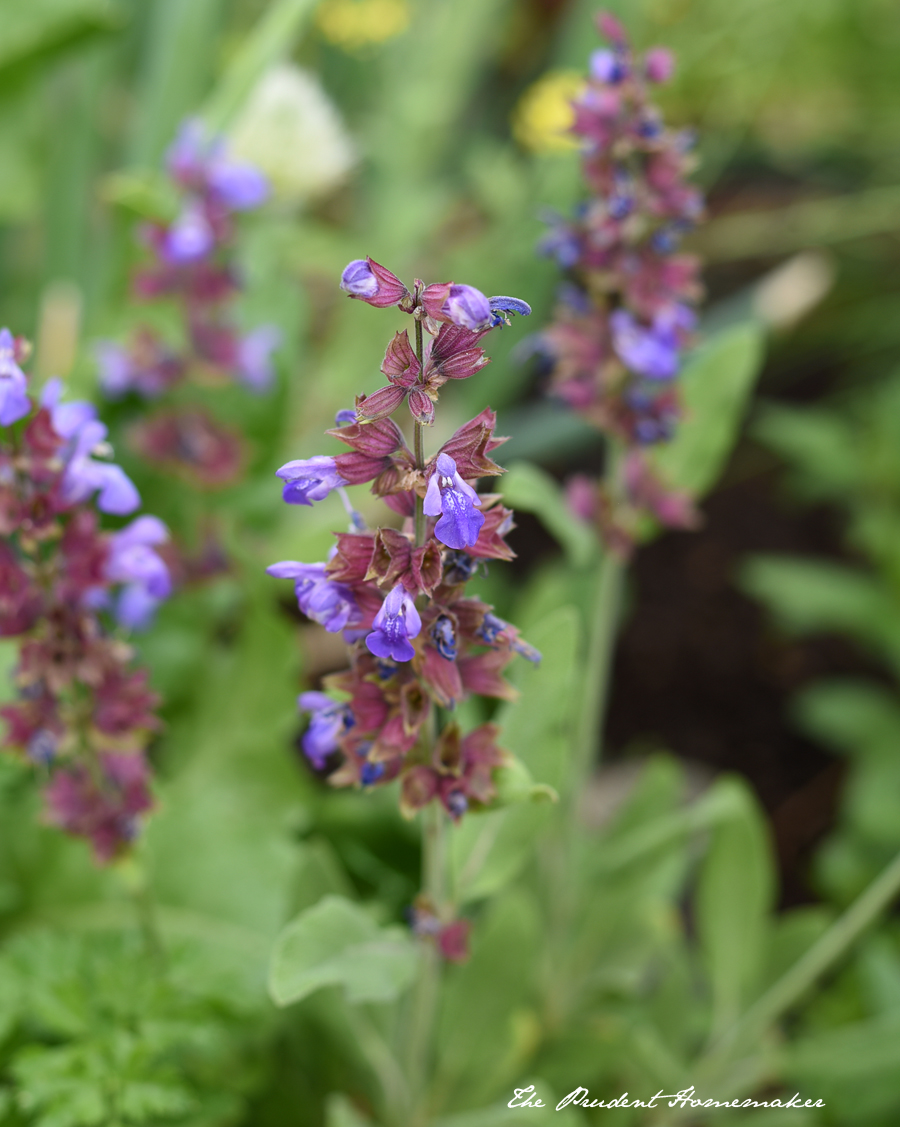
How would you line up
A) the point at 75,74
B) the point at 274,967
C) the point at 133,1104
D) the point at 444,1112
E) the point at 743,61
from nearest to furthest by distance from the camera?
1. the point at 274,967
2. the point at 133,1104
3. the point at 444,1112
4. the point at 75,74
5. the point at 743,61

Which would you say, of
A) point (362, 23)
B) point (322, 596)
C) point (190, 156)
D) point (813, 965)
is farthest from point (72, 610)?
point (362, 23)

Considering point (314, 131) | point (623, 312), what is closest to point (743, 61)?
point (314, 131)

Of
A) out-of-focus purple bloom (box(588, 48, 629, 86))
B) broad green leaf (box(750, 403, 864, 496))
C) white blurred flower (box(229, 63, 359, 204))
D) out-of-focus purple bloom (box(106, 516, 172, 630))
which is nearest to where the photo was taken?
out-of-focus purple bloom (box(106, 516, 172, 630))

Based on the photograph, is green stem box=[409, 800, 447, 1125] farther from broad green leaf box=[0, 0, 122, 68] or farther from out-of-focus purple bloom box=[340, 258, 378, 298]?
broad green leaf box=[0, 0, 122, 68]

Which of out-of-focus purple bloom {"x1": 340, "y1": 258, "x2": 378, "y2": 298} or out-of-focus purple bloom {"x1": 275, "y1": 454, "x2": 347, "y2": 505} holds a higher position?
out-of-focus purple bloom {"x1": 340, "y1": 258, "x2": 378, "y2": 298}

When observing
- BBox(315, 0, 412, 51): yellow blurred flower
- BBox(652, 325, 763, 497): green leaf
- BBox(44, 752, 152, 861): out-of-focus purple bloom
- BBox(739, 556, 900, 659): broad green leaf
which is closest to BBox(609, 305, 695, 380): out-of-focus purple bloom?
BBox(652, 325, 763, 497): green leaf

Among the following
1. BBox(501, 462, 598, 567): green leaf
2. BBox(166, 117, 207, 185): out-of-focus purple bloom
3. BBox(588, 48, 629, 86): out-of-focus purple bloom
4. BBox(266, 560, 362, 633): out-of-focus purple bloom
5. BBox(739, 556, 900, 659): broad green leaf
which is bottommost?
BBox(266, 560, 362, 633): out-of-focus purple bloom

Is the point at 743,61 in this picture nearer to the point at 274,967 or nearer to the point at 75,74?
the point at 75,74
